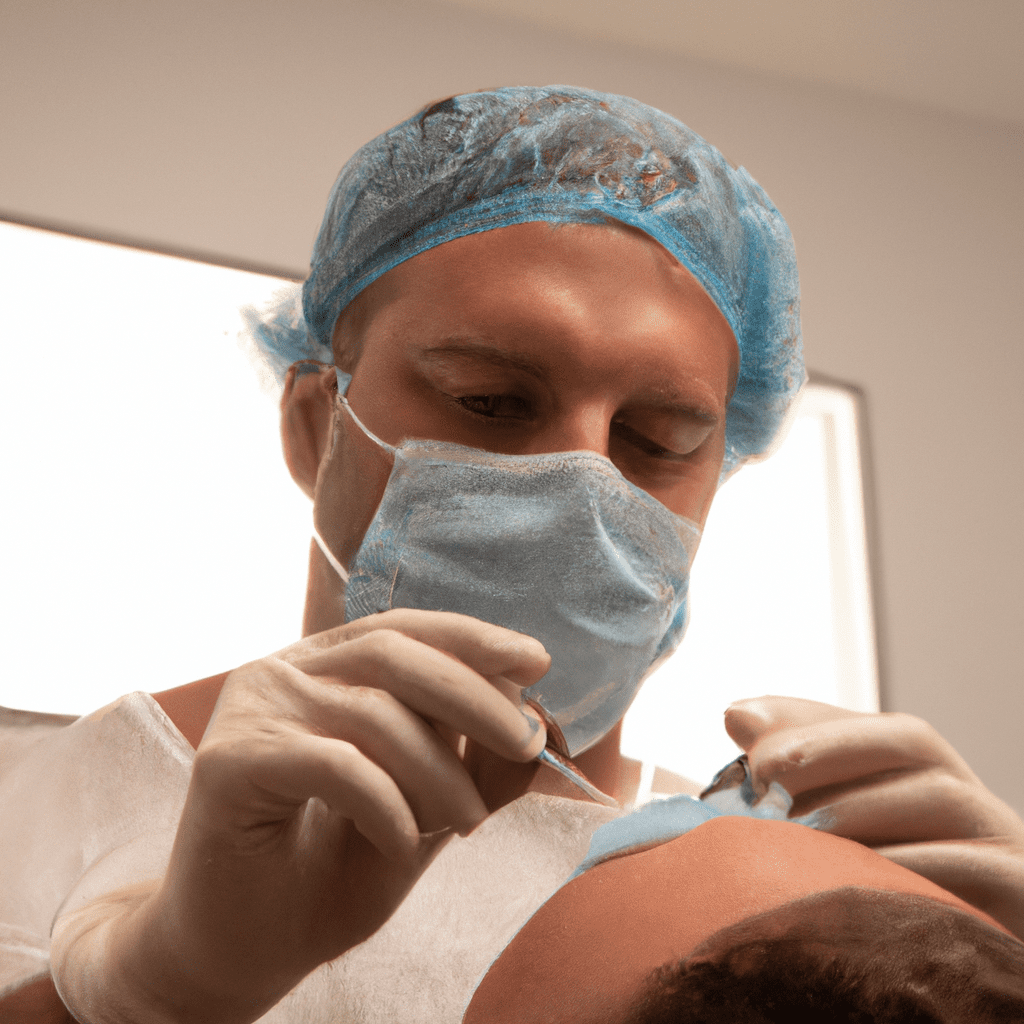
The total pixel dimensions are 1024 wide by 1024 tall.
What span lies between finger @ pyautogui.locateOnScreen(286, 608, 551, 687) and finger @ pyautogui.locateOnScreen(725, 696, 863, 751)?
0.54 feet

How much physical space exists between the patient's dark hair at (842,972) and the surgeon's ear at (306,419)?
0.49m

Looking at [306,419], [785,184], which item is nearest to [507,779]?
[306,419]

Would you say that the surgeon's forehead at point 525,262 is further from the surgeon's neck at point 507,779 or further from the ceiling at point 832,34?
the ceiling at point 832,34

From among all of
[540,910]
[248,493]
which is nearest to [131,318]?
[248,493]

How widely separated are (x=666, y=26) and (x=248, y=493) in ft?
2.29

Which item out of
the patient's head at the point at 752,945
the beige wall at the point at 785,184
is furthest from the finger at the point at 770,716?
the beige wall at the point at 785,184

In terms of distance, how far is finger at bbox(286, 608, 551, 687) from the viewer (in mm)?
381

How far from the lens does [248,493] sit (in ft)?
3.21

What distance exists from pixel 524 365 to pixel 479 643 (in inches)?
11.0

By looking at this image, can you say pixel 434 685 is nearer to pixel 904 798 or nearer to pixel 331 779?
pixel 331 779

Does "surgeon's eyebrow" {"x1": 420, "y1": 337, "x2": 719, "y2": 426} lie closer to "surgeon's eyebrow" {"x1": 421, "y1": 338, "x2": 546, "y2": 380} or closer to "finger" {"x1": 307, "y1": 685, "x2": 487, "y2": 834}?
"surgeon's eyebrow" {"x1": 421, "y1": 338, "x2": 546, "y2": 380}

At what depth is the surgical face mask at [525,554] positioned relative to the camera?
61 centimetres

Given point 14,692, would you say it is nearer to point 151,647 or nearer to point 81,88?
A: point 151,647

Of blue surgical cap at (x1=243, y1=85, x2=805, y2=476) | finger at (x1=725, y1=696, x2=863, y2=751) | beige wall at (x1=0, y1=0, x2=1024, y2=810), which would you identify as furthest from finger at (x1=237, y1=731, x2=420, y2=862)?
beige wall at (x1=0, y1=0, x2=1024, y2=810)
